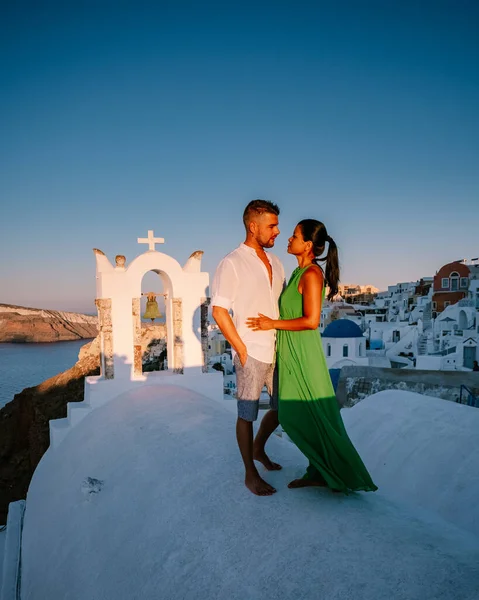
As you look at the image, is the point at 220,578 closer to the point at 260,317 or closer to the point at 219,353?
the point at 260,317

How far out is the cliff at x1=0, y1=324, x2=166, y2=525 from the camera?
1522 cm

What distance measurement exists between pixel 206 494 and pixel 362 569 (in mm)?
1078

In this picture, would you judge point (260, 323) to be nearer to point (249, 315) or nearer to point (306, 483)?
point (249, 315)

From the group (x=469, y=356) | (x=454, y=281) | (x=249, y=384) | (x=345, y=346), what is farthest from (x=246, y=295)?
(x=454, y=281)

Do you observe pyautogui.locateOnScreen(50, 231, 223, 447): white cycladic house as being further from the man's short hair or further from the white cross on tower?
the man's short hair

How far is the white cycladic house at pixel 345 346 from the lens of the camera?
24125 mm

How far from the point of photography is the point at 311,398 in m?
2.43

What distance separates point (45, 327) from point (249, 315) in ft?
282

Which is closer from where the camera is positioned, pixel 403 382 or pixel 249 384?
pixel 249 384

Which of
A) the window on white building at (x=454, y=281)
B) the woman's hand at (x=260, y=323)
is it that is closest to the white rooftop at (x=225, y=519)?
the woman's hand at (x=260, y=323)

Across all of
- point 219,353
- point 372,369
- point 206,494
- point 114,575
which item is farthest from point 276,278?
point 219,353

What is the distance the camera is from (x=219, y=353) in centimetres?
3847

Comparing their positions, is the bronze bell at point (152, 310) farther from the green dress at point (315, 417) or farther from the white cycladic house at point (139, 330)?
the green dress at point (315, 417)

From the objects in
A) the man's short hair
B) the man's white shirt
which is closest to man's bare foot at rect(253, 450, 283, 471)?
the man's white shirt
